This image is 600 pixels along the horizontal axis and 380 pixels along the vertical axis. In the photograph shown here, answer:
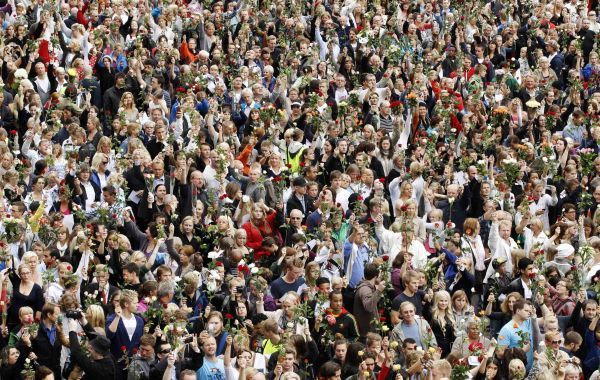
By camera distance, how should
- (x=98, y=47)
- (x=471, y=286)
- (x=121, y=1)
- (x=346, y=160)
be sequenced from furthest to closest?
(x=121, y=1) → (x=98, y=47) → (x=346, y=160) → (x=471, y=286)

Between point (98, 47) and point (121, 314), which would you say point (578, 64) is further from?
point (121, 314)

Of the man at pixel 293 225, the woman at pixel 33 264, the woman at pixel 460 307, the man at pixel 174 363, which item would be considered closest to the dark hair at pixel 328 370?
the man at pixel 174 363

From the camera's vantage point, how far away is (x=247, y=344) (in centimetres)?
1667

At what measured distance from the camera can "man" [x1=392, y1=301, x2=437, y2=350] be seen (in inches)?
692

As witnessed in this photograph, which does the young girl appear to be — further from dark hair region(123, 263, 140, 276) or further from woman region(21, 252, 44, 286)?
woman region(21, 252, 44, 286)

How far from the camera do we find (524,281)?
62.8ft

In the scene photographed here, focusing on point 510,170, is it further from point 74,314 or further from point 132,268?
point 74,314

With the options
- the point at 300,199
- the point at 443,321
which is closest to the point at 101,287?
the point at 443,321

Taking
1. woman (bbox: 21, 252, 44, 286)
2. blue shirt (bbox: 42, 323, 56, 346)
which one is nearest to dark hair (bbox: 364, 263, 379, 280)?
woman (bbox: 21, 252, 44, 286)

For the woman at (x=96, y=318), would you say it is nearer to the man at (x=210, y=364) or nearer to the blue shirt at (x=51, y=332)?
the blue shirt at (x=51, y=332)

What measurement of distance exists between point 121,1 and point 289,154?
558cm

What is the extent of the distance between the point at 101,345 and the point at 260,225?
13.8ft

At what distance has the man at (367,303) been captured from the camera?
18.2 metres

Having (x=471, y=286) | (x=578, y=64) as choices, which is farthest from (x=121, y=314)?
(x=578, y=64)
